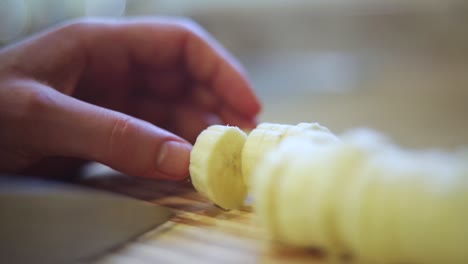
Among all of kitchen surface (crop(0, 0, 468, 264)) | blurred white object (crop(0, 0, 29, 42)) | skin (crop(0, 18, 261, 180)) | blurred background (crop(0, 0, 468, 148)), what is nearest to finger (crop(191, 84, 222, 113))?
skin (crop(0, 18, 261, 180))

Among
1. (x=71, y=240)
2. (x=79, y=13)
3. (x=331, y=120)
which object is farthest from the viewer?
(x=79, y=13)

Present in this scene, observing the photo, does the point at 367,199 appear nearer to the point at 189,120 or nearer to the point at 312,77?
the point at 189,120

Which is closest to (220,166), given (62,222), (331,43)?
(62,222)

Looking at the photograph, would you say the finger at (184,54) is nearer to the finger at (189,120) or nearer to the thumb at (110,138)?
the finger at (189,120)

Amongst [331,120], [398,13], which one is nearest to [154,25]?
[331,120]

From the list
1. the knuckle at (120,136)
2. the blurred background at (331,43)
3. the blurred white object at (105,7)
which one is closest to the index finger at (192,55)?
the knuckle at (120,136)

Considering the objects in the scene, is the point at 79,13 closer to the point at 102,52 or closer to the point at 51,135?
the point at 102,52
